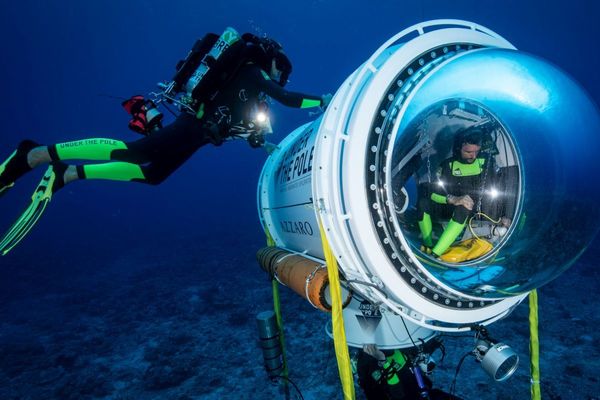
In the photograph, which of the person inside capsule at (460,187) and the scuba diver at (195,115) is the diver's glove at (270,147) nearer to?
the scuba diver at (195,115)

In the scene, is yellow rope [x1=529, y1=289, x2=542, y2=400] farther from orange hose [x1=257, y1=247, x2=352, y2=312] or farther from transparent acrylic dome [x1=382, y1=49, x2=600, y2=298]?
orange hose [x1=257, y1=247, x2=352, y2=312]

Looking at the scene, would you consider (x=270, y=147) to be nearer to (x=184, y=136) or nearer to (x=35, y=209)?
(x=184, y=136)

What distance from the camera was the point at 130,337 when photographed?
6.67 m

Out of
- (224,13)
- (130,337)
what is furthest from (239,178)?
(130,337)

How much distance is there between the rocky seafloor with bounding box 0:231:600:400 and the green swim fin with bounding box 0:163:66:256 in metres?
3.30

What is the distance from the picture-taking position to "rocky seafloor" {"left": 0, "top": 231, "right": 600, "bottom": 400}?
448 centimetres

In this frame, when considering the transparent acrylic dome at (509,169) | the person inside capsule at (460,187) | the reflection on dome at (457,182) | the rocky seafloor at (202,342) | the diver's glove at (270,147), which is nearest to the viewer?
the transparent acrylic dome at (509,169)

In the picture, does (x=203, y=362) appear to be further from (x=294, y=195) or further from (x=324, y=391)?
(x=294, y=195)

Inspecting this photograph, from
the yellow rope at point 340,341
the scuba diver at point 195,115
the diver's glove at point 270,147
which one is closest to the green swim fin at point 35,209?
the scuba diver at point 195,115

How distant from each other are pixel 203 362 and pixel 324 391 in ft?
7.87

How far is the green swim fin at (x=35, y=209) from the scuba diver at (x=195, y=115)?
12 mm

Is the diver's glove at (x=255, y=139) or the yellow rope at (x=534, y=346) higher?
the diver's glove at (x=255, y=139)

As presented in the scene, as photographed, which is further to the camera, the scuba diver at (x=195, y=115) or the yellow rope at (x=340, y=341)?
the scuba diver at (x=195, y=115)

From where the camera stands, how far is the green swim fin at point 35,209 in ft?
8.74
